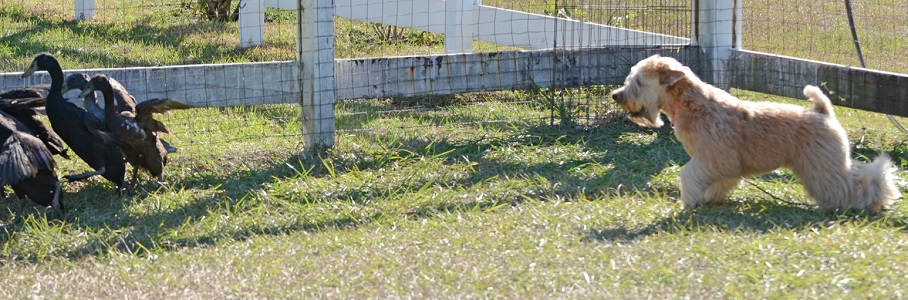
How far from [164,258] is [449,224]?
156 cm

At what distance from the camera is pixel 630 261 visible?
502 cm

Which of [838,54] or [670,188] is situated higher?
[838,54]

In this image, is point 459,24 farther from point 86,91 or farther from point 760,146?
point 760,146

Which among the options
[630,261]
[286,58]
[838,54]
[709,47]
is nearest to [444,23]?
[286,58]

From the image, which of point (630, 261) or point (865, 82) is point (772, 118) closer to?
point (630, 261)

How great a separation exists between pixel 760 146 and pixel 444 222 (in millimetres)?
1829

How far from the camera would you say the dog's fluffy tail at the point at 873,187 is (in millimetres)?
5773

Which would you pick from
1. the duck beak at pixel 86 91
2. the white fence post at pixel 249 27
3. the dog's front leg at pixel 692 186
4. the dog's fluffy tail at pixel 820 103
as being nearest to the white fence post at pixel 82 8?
the white fence post at pixel 249 27

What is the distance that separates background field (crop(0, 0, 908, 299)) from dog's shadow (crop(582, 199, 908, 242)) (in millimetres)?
18

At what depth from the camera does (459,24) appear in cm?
1071

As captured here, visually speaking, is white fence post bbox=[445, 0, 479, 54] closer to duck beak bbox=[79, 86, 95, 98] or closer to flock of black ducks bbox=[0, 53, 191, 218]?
flock of black ducks bbox=[0, 53, 191, 218]

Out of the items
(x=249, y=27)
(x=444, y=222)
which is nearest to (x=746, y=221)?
(x=444, y=222)

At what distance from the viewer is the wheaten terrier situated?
5816mm

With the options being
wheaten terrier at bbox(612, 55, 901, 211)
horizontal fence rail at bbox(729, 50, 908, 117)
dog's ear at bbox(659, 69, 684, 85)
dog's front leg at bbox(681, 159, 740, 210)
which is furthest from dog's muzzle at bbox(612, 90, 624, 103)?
horizontal fence rail at bbox(729, 50, 908, 117)
